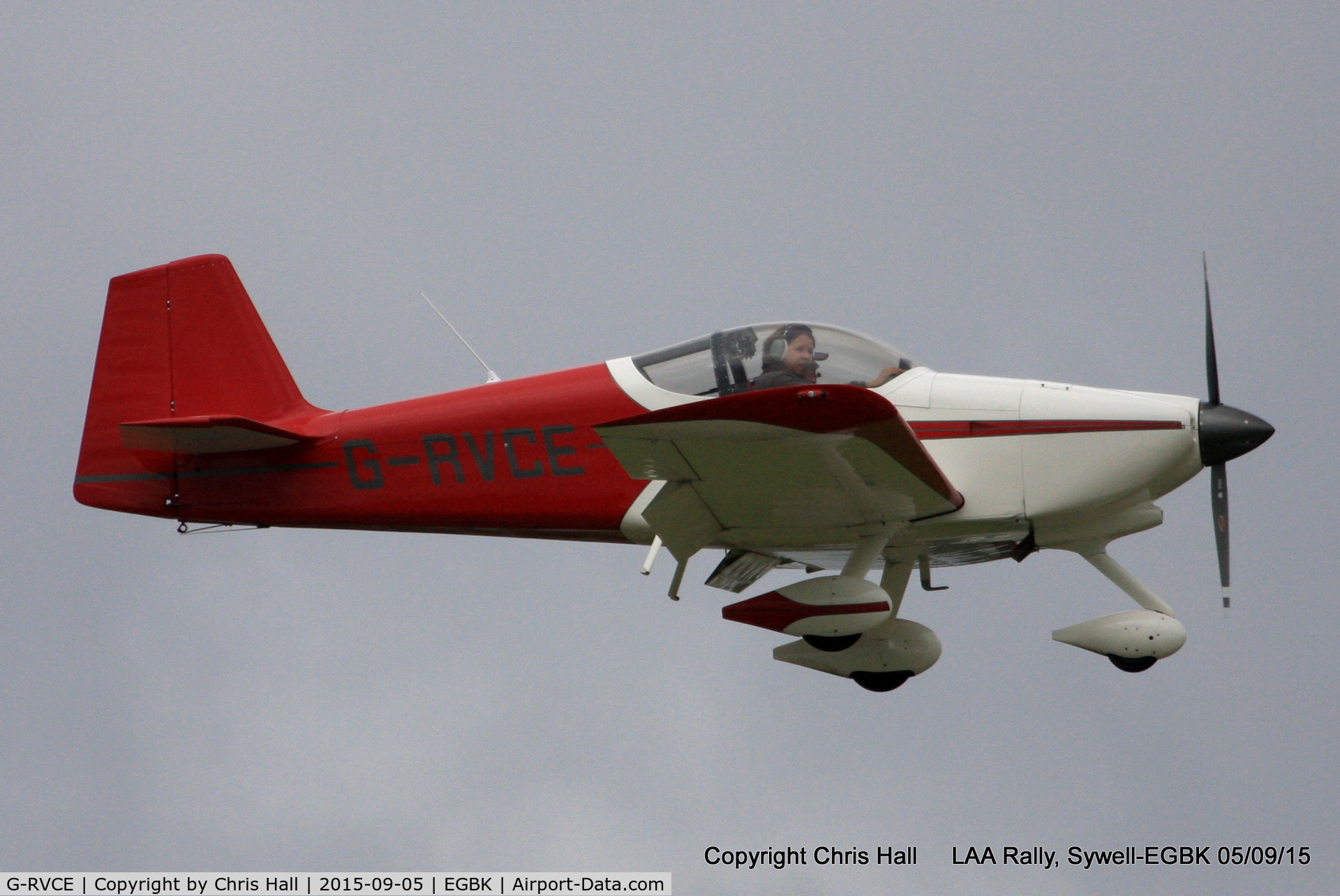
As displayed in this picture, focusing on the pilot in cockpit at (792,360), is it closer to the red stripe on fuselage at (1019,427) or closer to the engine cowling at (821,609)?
the red stripe on fuselage at (1019,427)

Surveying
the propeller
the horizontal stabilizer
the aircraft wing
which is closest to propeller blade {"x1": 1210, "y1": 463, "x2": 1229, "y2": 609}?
the propeller

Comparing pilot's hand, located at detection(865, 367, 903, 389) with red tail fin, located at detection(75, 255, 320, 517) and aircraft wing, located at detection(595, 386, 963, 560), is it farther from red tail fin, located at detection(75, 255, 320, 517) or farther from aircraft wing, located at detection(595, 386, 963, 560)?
red tail fin, located at detection(75, 255, 320, 517)

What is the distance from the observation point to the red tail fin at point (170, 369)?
36.8 ft

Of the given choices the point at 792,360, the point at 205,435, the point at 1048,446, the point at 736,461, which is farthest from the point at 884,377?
the point at 205,435

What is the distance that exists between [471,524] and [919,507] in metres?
3.18

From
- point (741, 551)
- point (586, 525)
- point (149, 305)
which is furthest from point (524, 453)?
point (149, 305)

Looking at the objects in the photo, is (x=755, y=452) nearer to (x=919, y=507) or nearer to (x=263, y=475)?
(x=919, y=507)

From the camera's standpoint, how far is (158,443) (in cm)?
1064

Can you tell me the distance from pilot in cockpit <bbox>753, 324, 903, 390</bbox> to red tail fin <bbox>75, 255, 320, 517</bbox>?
3.68m

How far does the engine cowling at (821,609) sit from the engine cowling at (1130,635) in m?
1.37

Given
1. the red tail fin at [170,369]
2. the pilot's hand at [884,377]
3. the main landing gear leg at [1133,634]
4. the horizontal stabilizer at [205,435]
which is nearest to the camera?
the main landing gear leg at [1133,634]

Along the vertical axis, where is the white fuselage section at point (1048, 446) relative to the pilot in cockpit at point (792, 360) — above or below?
below

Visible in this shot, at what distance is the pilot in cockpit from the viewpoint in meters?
9.67

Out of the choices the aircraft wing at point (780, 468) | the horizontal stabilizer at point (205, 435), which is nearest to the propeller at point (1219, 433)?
the aircraft wing at point (780, 468)
